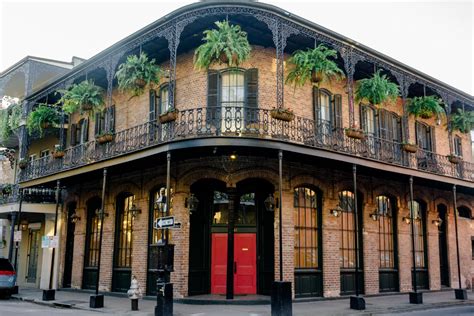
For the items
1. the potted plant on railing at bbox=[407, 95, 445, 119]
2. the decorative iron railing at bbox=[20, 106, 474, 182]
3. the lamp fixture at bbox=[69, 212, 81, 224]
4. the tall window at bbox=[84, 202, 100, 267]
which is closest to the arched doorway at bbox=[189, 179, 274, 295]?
the decorative iron railing at bbox=[20, 106, 474, 182]

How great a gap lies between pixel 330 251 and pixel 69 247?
11312 millimetres

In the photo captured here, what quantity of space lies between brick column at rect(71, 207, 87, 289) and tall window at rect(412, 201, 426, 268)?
13203mm

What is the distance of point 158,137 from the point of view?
47.5ft

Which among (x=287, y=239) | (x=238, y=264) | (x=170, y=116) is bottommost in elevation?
(x=238, y=264)

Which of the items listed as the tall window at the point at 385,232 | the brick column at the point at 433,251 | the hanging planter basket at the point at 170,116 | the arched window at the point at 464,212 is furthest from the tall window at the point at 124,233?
the arched window at the point at 464,212

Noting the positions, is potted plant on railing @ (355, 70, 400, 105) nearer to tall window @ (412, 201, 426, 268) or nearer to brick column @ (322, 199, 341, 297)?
brick column @ (322, 199, 341, 297)

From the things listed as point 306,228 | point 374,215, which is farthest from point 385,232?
point 306,228

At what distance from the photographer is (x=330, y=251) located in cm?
1502

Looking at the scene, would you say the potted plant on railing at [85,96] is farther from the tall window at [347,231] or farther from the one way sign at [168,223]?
the tall window at [347,231]

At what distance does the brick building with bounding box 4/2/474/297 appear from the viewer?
13406 millimetres

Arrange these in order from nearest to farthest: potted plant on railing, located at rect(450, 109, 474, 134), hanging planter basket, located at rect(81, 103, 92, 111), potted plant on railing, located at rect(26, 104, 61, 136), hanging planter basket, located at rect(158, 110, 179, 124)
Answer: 1. hanging planter basket, located at rect(158, 110, 179, 124)
2. hanging planter basket, located at rect(81, 103, 92, 111)
3. potted plant on railing, located at rect(26, 104, 61, 136)
4. potted plant on railing, located at rect(450, 109, 474, 134)

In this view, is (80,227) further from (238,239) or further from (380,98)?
(380,98)

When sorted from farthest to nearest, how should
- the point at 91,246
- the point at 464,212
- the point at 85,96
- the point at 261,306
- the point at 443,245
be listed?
1. the point at 464,212
2. the point at 443,245
3. the point at 91,246
4. the point at 85,96
5. the point at 261,306

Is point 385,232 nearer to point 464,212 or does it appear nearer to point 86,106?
point 464,212
